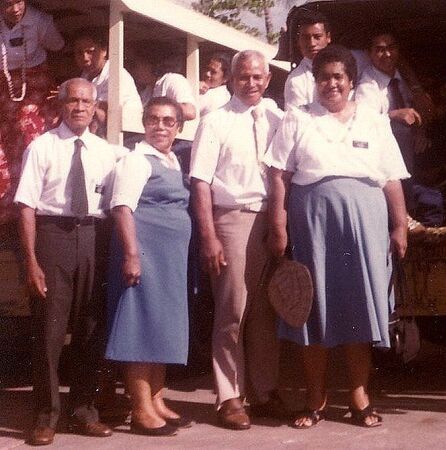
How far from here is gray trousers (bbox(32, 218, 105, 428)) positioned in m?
5.27

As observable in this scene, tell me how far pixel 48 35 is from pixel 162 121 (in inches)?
56.5

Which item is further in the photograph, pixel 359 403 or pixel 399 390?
pixel 399 390

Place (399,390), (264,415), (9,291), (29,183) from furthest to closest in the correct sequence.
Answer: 1. (399,390)
2. (9,291)
3. (264,415)
4. (29,183)

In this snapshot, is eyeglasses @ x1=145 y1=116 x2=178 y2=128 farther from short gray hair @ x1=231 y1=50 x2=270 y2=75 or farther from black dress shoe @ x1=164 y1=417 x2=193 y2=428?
black dress shoe @ x1=164 y1=417 x2=193 y2=428

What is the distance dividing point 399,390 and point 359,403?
1284 mm

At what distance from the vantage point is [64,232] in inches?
208

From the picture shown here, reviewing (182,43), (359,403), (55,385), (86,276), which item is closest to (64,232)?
(86,276)

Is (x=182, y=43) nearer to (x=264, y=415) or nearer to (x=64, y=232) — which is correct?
(x=64, y=232)

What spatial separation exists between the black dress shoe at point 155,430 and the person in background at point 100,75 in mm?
1869

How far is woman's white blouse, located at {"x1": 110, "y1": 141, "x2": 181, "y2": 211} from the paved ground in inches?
48.4

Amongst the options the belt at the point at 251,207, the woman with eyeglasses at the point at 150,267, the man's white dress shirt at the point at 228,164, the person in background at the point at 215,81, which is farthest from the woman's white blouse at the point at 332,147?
the person in background at the point at 215,81

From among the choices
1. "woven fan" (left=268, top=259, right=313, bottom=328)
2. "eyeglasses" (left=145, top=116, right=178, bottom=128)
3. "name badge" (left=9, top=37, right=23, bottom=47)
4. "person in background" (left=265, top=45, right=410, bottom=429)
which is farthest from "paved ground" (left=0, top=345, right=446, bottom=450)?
"name badge" (left=9, top=37, right=23, bottom=47)

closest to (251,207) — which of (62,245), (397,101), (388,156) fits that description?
(388,156)

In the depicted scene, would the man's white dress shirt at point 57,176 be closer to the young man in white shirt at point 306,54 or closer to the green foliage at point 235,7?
the young man in white shirt at point 306,54
